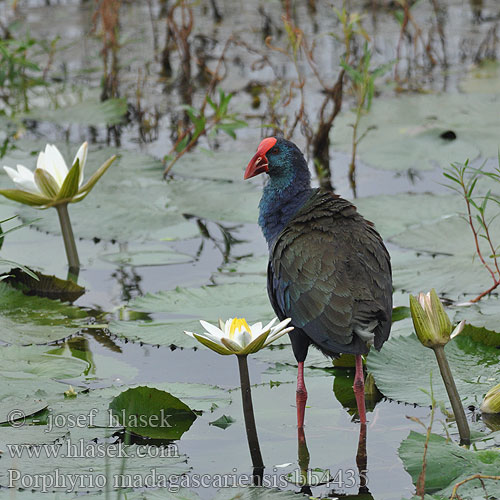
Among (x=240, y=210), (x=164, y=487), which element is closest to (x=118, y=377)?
(x=164, y=487)

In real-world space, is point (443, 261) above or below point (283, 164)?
below

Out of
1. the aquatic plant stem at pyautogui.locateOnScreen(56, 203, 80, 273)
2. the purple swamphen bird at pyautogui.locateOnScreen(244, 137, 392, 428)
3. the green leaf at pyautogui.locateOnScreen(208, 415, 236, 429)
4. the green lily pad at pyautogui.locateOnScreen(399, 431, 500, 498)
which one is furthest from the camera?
the aquatic plant stem at pyautogui.locateOnScreen(56, 203, 80, 273)

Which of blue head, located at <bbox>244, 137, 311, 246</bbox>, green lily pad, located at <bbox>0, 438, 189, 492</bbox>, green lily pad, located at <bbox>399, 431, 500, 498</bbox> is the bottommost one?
green lily pad, located at <bbox>0, 438, 189, 492</bbox>

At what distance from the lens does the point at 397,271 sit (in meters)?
3.59

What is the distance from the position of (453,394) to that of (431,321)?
224 millimetres

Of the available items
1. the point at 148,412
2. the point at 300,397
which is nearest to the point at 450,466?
the point at 300,397

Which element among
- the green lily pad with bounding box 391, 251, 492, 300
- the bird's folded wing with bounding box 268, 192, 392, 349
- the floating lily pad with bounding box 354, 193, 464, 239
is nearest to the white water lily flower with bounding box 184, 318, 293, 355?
the bird's folded wing with bounding box 268, 192, 392, 349

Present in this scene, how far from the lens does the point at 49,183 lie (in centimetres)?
352

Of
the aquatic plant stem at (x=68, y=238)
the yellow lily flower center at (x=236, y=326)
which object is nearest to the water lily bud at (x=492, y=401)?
the yellow lily flower center at (x=236, y=326)

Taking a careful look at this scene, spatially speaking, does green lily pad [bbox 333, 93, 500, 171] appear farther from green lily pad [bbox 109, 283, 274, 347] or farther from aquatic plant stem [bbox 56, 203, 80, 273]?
aquatic plant stem [bbox 56, 203, 80, 273]

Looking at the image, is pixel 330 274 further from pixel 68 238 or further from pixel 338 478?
pixel 68 238

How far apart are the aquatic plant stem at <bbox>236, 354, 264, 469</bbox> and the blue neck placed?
845 mm

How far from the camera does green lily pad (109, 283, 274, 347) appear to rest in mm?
3162

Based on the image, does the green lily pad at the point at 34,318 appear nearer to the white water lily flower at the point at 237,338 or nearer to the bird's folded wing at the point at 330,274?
the bird's folded wing at the point at 330,274
